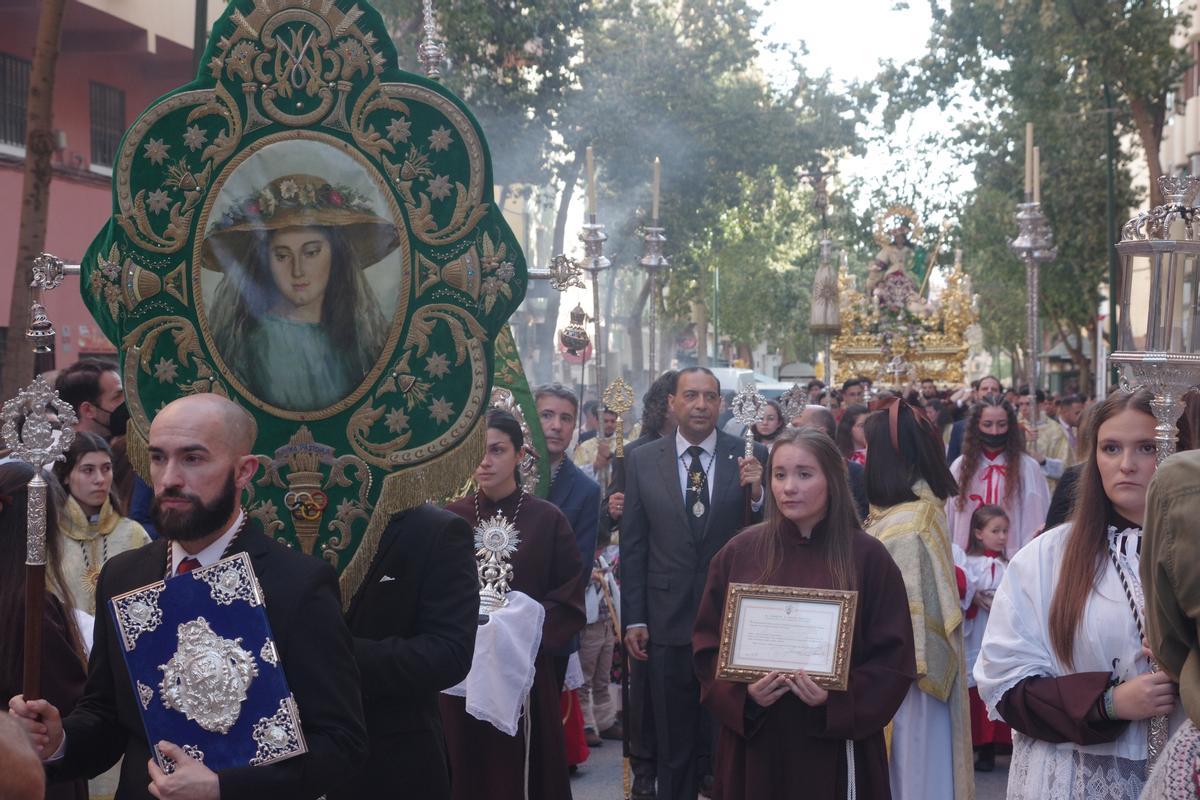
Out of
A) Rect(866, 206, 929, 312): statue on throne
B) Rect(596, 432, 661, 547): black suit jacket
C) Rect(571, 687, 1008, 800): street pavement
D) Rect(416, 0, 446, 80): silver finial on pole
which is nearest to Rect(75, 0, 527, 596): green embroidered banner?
Rect(416, 0, 446, 80): silver finial on pole

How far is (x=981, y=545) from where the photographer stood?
9.80m

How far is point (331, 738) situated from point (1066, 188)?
3042 centimetres

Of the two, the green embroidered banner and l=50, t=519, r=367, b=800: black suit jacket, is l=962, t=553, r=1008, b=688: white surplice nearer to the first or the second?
the green embroidered banner

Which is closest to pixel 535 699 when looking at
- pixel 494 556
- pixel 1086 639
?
pixel 494 556

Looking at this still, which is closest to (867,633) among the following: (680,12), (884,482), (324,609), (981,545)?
(884,482)

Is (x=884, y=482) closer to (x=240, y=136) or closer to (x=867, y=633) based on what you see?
(x=867, y=633)

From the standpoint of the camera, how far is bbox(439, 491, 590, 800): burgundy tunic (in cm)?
645

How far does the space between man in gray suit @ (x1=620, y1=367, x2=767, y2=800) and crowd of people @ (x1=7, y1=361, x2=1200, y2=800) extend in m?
0.01

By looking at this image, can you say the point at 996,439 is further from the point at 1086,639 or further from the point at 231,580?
the point at 231,580

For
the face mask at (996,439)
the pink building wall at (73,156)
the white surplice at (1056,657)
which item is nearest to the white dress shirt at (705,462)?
the face mask at (996,439)

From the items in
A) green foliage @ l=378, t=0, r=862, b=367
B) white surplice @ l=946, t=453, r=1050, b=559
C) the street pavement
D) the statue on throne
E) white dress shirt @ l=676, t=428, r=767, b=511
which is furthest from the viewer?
green foliage @ l=378, t=0, r=862, b=367

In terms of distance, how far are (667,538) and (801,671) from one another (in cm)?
263

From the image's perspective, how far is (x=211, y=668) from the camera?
136 inches

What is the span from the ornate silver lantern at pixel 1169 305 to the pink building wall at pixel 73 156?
1604 cm
